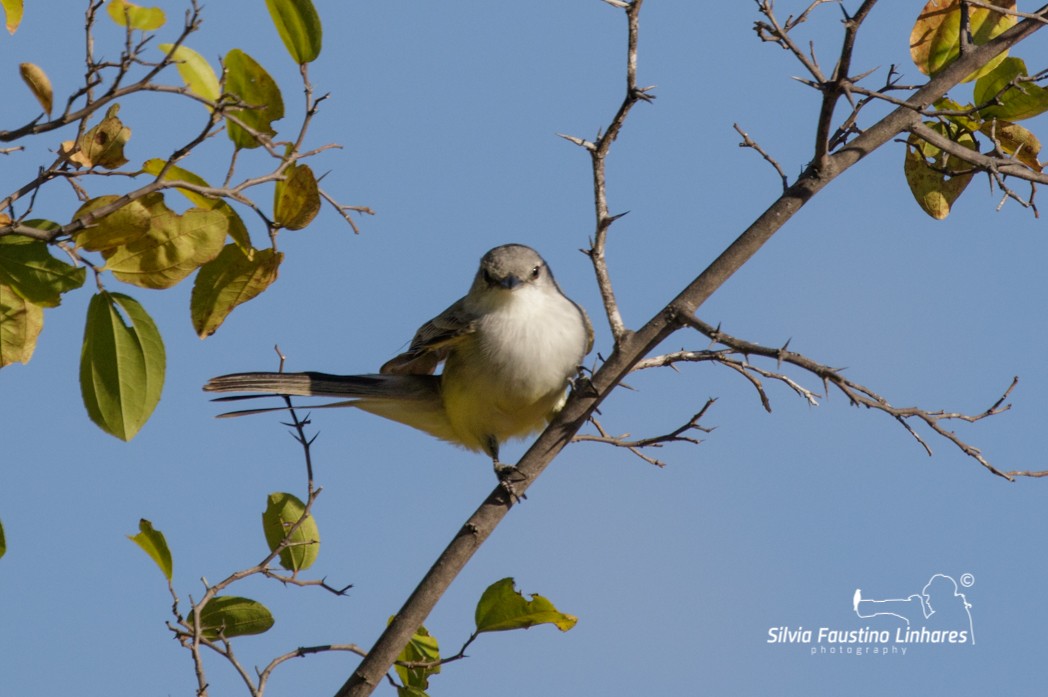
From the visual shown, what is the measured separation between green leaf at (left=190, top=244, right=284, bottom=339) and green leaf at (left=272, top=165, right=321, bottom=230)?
0.47 ft

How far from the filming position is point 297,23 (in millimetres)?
3242

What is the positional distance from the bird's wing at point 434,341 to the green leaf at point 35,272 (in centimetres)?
274

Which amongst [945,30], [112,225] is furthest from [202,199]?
Result: [945,30]

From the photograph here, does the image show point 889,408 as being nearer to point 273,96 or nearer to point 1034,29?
point 1034,29

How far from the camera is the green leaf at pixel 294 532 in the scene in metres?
3.95

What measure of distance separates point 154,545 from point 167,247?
3.38 feet

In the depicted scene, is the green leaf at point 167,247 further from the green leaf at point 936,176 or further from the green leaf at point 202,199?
the green leaf at point 936,176

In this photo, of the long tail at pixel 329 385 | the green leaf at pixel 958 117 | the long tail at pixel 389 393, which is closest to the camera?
the green leaf at pixel 958 117

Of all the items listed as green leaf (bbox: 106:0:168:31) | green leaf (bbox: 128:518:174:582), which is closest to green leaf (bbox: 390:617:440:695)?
green leaf (bbox: 128:518:174:582)

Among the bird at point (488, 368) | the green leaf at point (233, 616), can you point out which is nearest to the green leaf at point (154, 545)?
the green leaf at point (233, 616)

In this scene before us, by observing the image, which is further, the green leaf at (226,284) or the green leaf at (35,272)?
the green leaf at (226,284)

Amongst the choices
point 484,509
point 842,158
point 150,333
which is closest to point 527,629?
point 484,509

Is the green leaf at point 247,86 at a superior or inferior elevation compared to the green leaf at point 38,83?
superior

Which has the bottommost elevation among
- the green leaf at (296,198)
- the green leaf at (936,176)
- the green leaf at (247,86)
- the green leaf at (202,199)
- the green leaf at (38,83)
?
the green leaf at (38,83)
